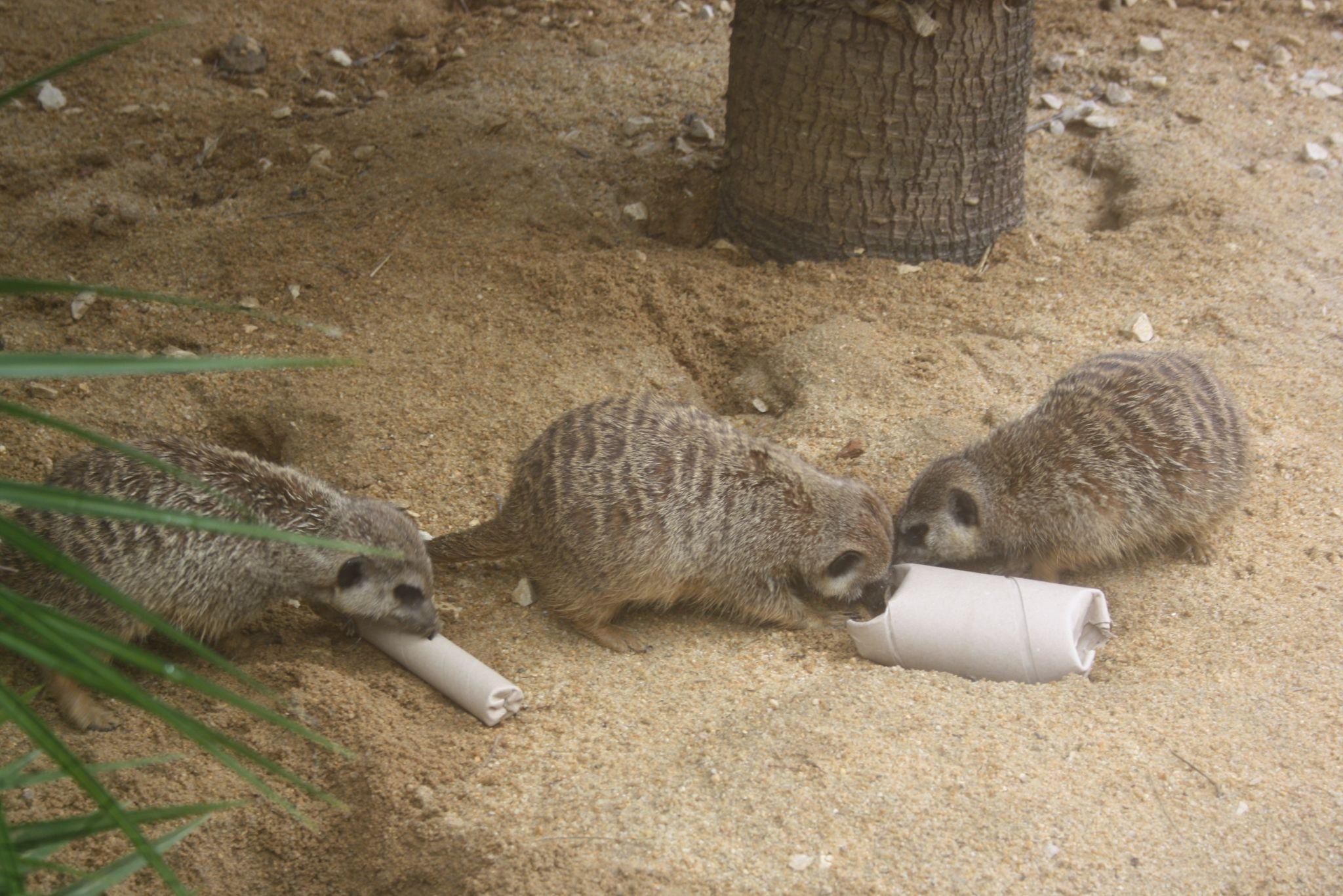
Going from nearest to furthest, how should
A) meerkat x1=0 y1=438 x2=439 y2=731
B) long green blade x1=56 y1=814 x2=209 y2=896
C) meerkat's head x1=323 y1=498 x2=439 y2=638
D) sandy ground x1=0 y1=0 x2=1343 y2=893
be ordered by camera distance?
long green blade x1=56 y1=814 x2=209 y2=896 < sandy ground x1=0 y1=0 x2=1343 y2=893 < meerkat x1=0 y1=438 x2=439 y2=731 < meerkat's head x1=323 y1=498 x2=439 y2=638

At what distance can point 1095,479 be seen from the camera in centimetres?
357

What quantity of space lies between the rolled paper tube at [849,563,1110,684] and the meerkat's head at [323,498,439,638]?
120cm

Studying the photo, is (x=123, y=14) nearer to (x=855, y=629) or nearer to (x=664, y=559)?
(x=664, y=559)

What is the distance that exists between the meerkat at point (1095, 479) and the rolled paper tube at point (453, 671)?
142 cm

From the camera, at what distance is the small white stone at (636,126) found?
5676mm

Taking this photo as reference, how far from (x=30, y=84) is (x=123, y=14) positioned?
17.9 ft

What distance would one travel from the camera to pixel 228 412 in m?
4.20

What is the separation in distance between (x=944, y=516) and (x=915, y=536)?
0.35ft

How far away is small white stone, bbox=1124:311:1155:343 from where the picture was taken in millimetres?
4418

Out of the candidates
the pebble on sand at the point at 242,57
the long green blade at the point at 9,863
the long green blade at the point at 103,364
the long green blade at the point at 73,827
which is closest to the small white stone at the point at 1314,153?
the pebble on sand at the point at 242,57

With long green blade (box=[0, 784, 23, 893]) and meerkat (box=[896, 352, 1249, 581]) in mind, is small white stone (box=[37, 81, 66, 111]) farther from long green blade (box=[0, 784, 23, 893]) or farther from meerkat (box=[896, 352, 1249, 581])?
long green blade (box=[0, 784, 23, 893])

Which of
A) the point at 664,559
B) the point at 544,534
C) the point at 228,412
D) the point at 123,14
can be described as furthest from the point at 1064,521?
the point at 123,14

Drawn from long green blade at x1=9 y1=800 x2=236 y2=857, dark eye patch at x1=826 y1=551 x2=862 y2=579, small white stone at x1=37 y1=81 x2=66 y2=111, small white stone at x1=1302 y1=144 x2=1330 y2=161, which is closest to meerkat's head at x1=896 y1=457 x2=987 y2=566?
dark eye patch at x1=826 y1=551 x2=862 y2=579

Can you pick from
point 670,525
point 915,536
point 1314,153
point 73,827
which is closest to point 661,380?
point 670,525
